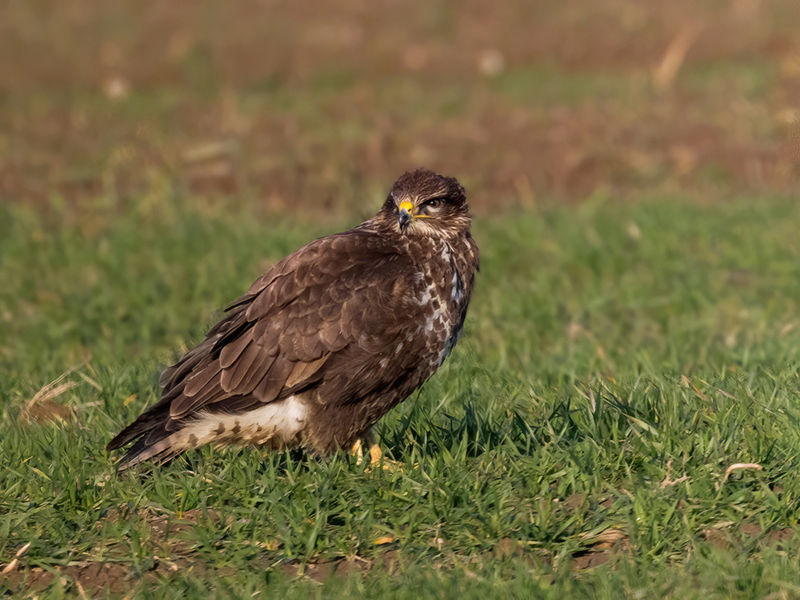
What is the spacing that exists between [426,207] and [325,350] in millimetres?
772

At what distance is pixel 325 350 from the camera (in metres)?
5.04

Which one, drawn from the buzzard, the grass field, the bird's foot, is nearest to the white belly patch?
the buzzard

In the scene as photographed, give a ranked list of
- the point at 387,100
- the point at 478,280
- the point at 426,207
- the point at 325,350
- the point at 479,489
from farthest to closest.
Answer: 1. the point at 387,100
2. the point at 478,280
3. the point at 426,207
4. the point at 325,350
5. the point at 479,489

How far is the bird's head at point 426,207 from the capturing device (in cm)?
530

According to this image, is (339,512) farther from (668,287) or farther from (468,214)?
(668,287)

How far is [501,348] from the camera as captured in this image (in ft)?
24.4

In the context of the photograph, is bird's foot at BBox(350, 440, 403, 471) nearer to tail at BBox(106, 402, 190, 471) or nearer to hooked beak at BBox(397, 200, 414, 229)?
tail at BBox(106, 402, 190, 471)

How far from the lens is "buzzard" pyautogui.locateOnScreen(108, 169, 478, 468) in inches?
197

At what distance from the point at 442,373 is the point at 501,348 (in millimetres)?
930

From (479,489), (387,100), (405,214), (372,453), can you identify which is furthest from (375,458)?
(387,100)

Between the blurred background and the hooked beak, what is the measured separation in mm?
5912

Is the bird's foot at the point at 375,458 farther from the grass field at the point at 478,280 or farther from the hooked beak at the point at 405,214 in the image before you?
the hooked beak at the point at 405,214

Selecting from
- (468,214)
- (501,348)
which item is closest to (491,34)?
(501,348)

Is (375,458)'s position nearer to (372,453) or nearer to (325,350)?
(372,453)
